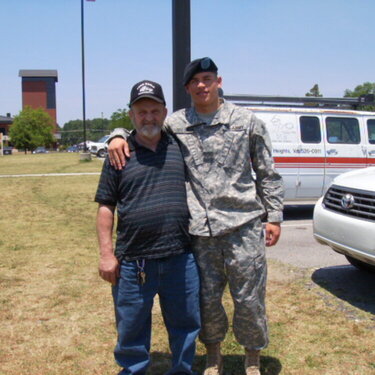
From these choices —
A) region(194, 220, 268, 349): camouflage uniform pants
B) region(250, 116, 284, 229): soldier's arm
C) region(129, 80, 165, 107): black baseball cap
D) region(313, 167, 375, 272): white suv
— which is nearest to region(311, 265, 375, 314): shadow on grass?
region(313, 167, 375, 272): white suv

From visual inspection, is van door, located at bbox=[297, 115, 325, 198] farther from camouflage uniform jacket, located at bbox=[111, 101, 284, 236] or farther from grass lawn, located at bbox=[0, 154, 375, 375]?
camouflage uniform jacket, located at bbox=[111, 101, 284, 236]

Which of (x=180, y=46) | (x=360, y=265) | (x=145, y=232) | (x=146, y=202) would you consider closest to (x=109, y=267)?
(x=145, y=232)

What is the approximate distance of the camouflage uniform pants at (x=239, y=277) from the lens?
2.81 meters

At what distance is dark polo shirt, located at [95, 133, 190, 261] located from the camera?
264cm

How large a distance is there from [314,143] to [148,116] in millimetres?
6714

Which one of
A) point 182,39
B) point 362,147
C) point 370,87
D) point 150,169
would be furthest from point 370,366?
point 370,87

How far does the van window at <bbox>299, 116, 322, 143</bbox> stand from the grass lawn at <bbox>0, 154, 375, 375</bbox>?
3770 millimetres

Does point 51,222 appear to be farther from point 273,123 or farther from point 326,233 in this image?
point 326,233

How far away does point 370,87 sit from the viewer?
272 ft

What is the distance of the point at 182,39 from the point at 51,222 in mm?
5292

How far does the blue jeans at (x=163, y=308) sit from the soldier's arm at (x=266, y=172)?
571mm

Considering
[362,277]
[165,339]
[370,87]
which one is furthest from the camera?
[370,87]

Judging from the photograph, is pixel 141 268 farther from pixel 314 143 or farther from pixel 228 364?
pixel 314 143

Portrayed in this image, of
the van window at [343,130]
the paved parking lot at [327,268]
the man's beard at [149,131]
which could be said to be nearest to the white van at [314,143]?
the van window at [343,130]
